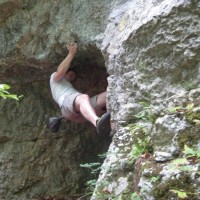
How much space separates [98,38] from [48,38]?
1077 mm

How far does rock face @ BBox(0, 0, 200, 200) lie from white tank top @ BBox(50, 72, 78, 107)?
0.47 m

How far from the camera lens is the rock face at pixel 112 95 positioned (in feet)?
8.46

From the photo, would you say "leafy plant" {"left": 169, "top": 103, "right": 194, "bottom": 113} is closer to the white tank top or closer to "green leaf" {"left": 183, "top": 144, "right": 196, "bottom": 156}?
"green leaf" {"left": 183, "top": 144, "right": 196, "bottom": 156}

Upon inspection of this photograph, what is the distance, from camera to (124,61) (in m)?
3.90

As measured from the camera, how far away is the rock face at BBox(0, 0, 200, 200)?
2578mm

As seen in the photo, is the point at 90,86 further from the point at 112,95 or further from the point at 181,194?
the point at 181,194

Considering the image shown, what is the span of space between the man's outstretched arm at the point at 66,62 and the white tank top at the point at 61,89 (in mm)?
78

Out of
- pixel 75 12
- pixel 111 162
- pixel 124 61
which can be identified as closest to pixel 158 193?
pixel 111 162

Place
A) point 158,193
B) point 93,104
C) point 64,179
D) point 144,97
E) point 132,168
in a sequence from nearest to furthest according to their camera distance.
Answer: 1. point 158,193
2. point 132,168
3. point 144,97
4. point 93,104
5. point 64,179

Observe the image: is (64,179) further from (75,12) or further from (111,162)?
(111,162)

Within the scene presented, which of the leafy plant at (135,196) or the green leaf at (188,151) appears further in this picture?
the leafy plant at (135,196)

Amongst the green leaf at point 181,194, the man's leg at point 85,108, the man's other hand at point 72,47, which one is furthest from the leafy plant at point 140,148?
the man's other hand at point 72,47

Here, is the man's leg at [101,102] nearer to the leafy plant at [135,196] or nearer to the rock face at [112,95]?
the rock face at [112,95]

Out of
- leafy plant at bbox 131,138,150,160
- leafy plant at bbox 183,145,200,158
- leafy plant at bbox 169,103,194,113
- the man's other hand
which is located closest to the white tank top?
the man's other hand
